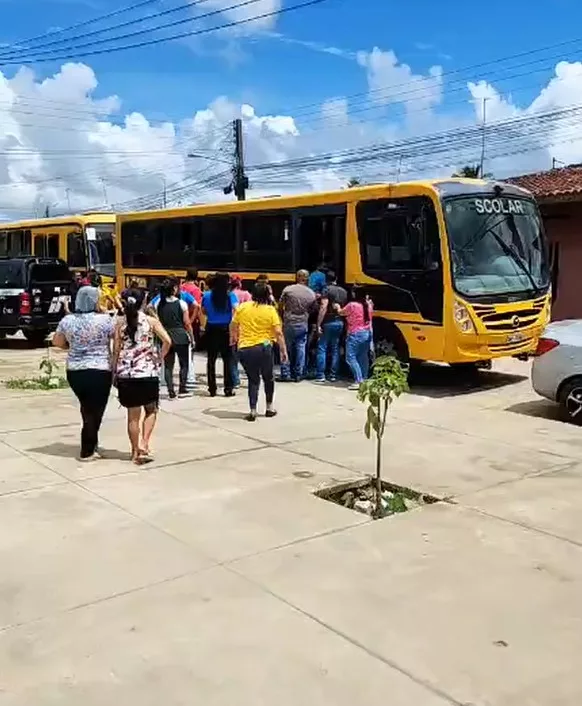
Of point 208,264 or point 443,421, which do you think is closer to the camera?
point 443,421

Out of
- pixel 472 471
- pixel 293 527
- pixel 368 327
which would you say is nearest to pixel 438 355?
pixel 368 327

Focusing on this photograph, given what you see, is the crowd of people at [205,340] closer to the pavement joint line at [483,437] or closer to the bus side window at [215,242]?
the bus side window at [215,242]

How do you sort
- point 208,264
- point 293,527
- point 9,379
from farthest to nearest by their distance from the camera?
point 208,264, point 9,379, point 293,527

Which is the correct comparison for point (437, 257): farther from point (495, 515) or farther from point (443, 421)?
point (495, 515)

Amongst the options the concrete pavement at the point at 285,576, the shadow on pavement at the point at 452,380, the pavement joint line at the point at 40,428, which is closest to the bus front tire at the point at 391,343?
the shadow on pavement at the point at 452,380

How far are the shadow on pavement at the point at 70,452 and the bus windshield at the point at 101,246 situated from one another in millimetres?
14582

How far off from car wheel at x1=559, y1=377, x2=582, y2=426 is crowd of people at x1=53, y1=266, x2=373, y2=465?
3149mm

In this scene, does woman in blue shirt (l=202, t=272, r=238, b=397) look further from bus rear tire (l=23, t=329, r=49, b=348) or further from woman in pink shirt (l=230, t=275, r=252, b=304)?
bus rear tire (l=23, t=329, r=49, b=348)

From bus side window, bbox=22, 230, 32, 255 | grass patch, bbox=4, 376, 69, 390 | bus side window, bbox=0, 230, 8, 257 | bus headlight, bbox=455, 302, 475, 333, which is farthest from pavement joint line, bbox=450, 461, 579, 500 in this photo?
bus side window, bbox=0, 230, 8, 257

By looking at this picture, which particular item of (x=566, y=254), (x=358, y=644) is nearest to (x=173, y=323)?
(x=358, y=644)

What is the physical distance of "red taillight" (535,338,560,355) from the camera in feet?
30.7

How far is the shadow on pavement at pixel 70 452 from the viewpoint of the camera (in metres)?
7.52

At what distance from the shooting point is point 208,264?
53.1 feet

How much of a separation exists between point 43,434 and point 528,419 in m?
5.47
